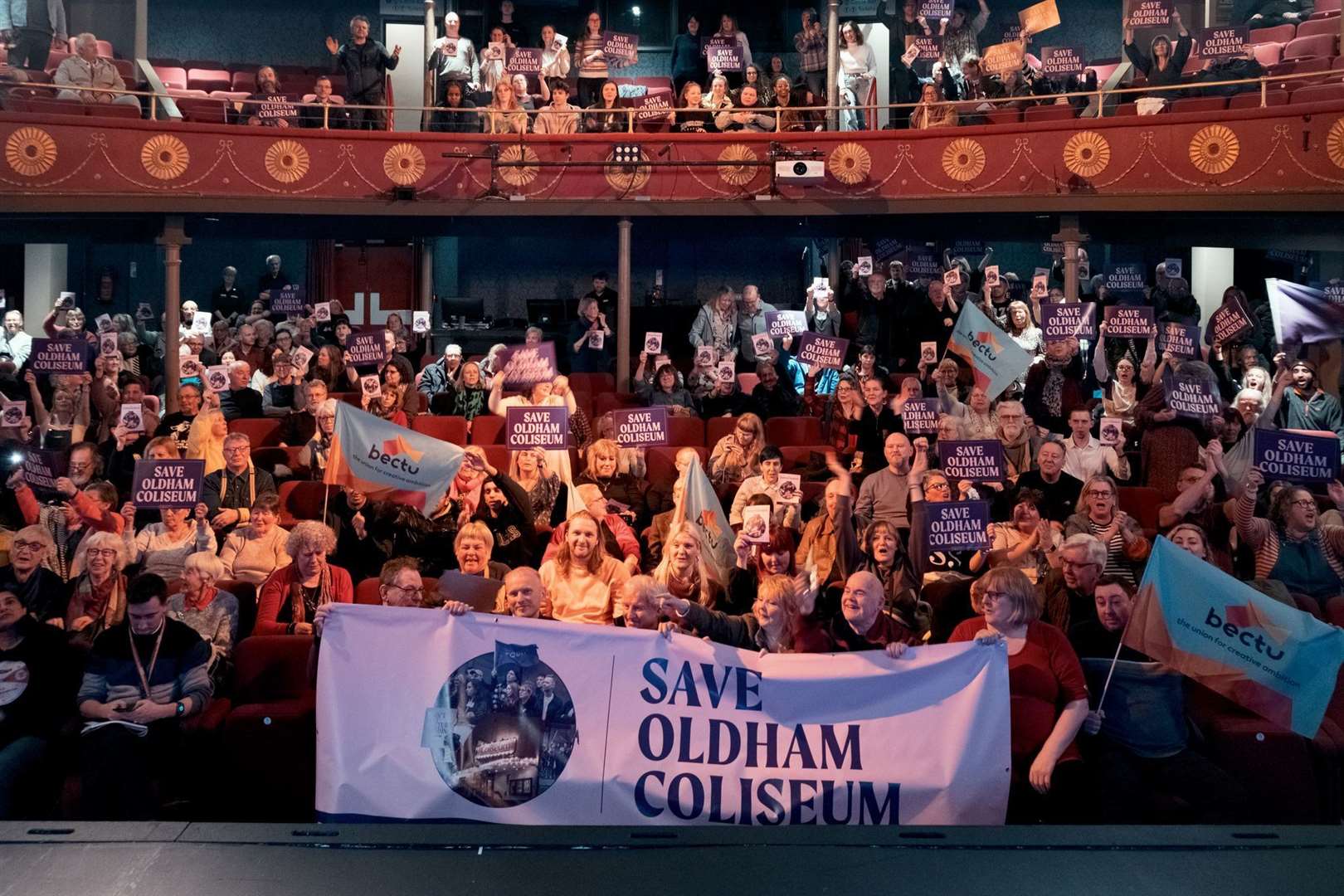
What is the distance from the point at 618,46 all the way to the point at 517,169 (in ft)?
8.17

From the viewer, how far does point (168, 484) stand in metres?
8.58

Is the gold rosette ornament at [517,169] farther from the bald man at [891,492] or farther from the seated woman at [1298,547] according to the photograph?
the seated woman at [1298,547]

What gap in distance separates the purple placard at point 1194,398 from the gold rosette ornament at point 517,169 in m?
7.93

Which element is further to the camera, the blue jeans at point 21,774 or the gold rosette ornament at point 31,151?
the gold rosette ornament at point 31,151

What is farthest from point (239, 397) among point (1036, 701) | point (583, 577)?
point (1036, 701)

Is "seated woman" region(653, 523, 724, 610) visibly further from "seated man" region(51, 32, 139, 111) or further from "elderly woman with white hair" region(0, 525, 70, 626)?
"seated man" region(51, 32, 139, 111)

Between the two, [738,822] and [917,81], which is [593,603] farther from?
[917,81]

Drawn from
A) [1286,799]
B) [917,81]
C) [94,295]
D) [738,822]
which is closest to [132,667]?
[738,822]

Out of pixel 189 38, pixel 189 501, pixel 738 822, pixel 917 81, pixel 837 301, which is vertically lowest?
pixel 738 822

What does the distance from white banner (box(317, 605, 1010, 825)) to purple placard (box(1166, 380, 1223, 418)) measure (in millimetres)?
5331

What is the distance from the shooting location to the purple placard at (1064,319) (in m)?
12.1

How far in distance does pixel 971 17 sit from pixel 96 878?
16441 millimetres

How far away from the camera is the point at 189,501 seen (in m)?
8.61

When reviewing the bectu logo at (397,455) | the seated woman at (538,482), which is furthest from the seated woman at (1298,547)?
the bectu logo at (397,455)
